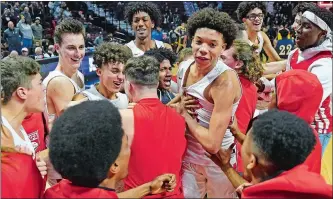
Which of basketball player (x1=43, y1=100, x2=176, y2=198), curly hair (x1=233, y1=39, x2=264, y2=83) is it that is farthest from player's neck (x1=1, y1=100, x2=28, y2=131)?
curly hair (x1=233, y1=39, x2=264, y2=83)

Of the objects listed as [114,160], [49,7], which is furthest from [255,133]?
[49,7]

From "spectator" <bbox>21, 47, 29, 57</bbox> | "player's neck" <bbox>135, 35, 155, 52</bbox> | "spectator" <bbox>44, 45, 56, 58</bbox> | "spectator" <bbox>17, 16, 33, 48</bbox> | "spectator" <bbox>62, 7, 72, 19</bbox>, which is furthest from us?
"spectator" <bbox>62, 7, 72, 19</bbox>

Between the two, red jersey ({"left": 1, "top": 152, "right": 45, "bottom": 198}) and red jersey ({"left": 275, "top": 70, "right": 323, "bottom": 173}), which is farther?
red jersey ({"left": 275, "top": 70, "right": 323, "bottom": 173})

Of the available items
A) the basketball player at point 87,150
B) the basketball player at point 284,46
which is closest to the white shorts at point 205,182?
the basketball player at point 87,150

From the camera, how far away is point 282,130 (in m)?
1.72

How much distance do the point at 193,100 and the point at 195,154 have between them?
44 centimetres

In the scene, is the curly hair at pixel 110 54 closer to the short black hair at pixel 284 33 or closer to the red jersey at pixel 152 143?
the red jersey at pixel 152 143

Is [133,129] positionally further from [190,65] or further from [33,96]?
[190,65]

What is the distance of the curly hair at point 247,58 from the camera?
3277 millimetres

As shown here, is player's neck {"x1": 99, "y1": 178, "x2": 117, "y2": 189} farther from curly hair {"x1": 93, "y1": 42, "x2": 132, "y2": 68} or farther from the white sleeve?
the white sleeve

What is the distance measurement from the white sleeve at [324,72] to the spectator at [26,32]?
777cm

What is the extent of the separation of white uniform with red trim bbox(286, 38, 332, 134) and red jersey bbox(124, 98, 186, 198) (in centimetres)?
126

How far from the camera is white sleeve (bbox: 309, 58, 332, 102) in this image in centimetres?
310

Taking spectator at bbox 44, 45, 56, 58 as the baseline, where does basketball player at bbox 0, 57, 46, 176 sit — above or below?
above
